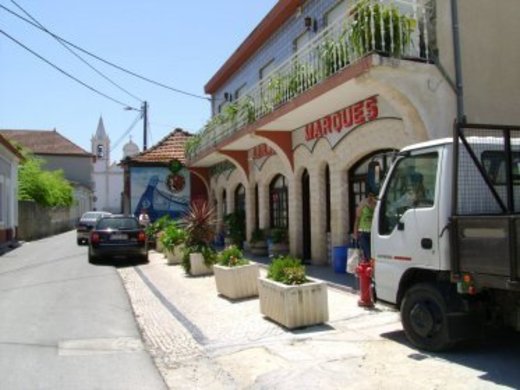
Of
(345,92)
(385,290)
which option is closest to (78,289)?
(345,92)

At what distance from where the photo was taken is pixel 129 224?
58.5 feet

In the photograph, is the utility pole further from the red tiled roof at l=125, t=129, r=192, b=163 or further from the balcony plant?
the balcony plant

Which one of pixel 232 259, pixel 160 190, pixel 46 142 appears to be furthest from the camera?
pixel 46 142

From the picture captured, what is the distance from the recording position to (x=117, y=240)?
17.2 metres

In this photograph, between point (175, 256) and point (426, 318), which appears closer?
point (426, 318)

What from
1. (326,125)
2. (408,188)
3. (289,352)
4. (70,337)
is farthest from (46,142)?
(408,188)

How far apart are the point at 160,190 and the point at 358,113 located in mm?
16594

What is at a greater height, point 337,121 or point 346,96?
point 346,96

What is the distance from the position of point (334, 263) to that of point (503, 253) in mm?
7158

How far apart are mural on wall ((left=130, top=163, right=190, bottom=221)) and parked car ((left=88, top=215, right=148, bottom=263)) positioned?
8.83 metres

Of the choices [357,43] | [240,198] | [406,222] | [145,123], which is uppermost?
[145,123]

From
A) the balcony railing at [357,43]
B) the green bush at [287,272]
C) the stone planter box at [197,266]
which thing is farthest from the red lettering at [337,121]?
the green bush at [287,272]

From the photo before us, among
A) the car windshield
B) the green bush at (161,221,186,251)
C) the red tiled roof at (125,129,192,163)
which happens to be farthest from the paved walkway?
the red tiled roof at (125,129,192,163)

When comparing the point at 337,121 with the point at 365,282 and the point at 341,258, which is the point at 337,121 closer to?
the point at 341,258
